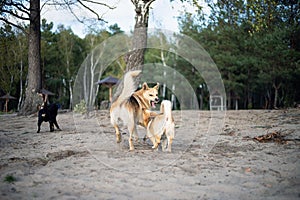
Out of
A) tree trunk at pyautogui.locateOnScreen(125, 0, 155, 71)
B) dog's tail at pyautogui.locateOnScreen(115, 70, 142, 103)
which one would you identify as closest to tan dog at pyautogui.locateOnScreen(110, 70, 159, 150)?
dog's tail at pyautogui.locateOnScreen(115, 70, 142, 103)

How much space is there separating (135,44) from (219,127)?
3014mm

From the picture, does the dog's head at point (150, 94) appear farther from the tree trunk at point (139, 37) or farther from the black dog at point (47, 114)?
the black dog at point (47, 114)

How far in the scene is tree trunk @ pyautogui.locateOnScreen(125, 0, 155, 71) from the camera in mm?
6848

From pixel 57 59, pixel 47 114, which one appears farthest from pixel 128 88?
pixel 57 59

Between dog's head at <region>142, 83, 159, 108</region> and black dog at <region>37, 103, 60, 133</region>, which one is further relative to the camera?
black dog at <region>37, 103, 60, 133</region>

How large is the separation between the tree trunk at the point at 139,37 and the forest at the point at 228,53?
0.38 m

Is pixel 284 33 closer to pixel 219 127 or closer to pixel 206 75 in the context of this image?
pixel 206 75

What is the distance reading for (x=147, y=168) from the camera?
11.7ft

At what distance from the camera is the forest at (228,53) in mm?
9222

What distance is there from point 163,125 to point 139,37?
11.1ft

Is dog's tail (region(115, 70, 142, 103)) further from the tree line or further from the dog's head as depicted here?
the tree line

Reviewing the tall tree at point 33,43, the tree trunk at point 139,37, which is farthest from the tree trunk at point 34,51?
the tree trunk at point 139,37

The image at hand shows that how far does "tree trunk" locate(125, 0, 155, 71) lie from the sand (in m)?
1.79

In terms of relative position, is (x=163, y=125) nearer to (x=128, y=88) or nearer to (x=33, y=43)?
(x=128, y=88)
